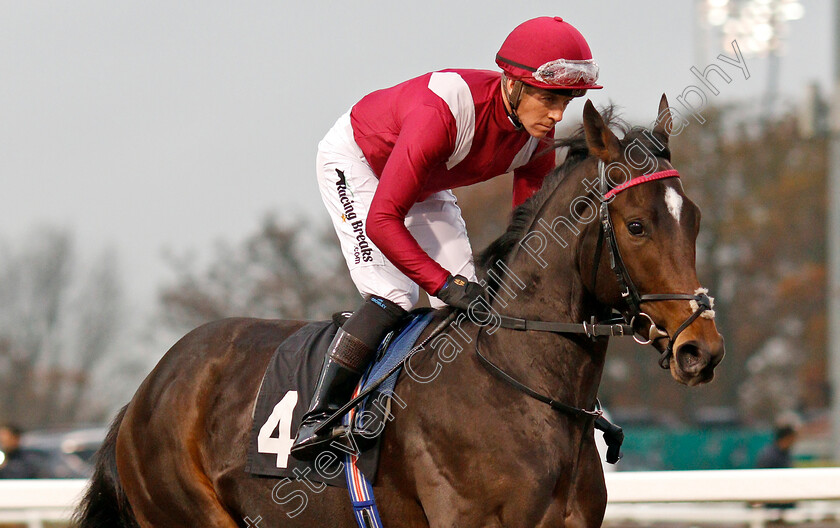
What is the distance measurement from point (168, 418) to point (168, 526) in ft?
1.56

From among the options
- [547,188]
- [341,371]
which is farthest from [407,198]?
[341,371]

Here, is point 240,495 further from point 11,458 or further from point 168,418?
point 11,458

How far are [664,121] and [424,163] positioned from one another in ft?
2.72

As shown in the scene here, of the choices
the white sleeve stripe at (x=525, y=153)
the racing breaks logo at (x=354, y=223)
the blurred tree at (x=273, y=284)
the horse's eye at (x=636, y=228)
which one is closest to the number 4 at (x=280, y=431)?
the racing breaks logo at (x=354, y=223)

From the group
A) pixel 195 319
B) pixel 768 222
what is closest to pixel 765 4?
pixel 768 222

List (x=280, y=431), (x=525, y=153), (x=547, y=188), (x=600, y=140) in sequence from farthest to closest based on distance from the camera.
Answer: (x=525, y=153)
(x=280, y=431)
(x=547, y=188)
(x=600, y=140)

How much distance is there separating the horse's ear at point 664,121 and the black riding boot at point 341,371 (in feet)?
3.77

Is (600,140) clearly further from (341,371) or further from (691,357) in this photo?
(341,371)

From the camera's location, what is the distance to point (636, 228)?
3041mm

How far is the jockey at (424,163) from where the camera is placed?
3.34 m

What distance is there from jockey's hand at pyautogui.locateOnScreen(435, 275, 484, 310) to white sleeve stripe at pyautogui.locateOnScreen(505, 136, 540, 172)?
0.67m

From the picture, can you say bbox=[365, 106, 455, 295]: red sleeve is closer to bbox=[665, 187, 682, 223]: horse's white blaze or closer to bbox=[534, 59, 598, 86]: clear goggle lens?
bbox=[534, 59, 598, 86]: clear goggle lens

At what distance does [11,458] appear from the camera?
891cm

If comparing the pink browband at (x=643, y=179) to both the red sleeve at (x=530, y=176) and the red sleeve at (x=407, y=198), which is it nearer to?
the red sleeve at (x=407, y=198)
